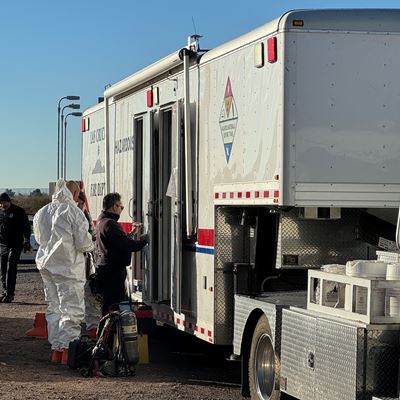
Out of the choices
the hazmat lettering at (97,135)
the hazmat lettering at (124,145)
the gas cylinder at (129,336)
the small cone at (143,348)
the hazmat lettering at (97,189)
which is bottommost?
the small cone at (143,348)

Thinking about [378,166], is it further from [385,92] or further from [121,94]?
[121,94]

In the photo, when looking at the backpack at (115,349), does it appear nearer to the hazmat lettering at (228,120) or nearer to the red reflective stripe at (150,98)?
the hazmat lettering at (228,120)

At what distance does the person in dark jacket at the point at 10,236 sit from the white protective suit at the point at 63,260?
6.73 meters

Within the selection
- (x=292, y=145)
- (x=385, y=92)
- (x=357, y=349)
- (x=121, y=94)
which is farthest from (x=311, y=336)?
(x=121, y=94)

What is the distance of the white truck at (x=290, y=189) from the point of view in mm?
7199

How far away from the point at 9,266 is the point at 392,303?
1220 centimetres

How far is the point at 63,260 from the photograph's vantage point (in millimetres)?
10820

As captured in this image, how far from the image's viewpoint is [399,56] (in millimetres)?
7887

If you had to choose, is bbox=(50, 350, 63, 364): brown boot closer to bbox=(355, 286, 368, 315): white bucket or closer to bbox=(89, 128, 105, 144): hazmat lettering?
bbox=(89, 128, 105, 144): hazmat lettering

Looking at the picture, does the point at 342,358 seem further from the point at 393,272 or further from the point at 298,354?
the point at 298,354

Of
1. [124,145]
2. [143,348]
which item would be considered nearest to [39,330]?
[143,348]

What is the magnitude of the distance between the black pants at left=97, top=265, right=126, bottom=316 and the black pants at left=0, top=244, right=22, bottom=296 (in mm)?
6433

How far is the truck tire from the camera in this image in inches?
324

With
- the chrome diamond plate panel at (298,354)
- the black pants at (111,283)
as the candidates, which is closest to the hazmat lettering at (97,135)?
the black pants at (111,283)
